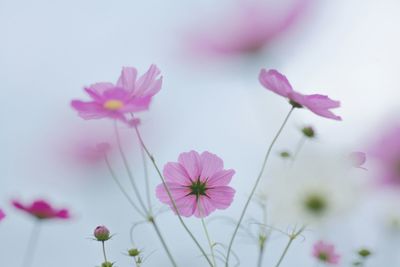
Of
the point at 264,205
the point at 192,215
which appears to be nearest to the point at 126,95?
the point at 192,215

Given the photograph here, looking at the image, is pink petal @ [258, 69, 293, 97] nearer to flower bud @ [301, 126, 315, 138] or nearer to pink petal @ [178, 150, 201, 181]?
pink petal @ [178, 150, 201, 181]

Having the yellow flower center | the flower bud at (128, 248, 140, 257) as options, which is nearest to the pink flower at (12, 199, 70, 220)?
the flower bud at (128, 248, 140, 257)

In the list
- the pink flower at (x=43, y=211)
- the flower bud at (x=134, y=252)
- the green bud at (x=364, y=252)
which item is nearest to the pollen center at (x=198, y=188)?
the flower bud at (x=134, y=252)

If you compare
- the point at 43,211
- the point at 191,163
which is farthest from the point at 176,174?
the point at 43,211

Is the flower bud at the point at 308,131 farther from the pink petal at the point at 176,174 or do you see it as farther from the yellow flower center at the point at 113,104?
the yellow flower center at the point at 113,104

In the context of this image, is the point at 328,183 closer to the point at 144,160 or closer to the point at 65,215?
the point at 144,160
